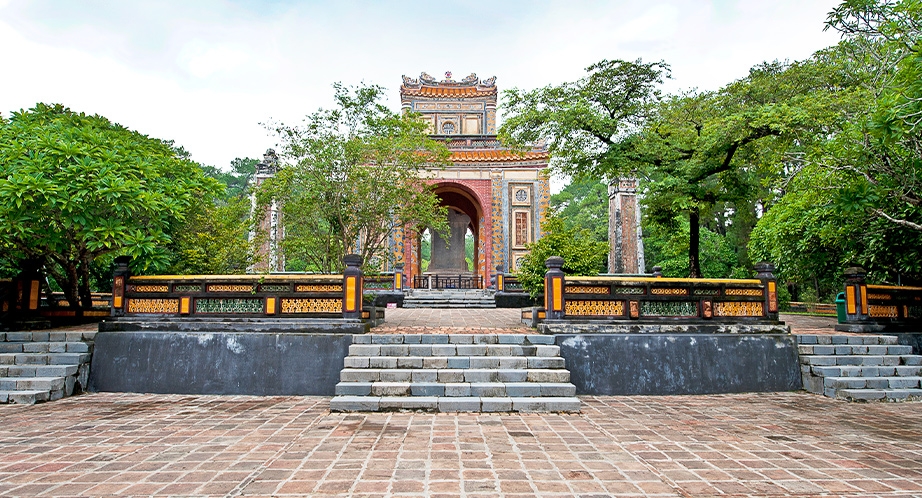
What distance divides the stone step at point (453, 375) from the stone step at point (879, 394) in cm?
404

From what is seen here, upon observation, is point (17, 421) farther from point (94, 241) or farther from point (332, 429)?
point (332, 429)

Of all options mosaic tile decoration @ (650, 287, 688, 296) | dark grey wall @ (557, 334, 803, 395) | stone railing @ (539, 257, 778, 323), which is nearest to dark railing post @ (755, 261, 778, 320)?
stone railing @ (539, 257, 778, 323)

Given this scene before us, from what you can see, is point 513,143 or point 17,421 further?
point 513,143

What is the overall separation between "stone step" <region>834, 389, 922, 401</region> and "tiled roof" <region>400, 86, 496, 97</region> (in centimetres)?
2216

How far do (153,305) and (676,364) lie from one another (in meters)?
7.95

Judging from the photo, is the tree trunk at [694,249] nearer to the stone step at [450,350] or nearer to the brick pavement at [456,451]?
the brick pavement at [456,451]

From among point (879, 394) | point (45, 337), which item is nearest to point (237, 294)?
point (45, 337)

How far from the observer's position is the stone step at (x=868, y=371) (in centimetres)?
757

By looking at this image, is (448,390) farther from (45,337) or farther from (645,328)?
(45,337)

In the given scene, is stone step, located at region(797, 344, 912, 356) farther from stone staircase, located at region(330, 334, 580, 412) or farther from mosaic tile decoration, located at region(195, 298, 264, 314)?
mosaic tile decoration, located at region(195, 298, 264, 314)

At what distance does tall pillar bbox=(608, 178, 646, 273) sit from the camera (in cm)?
2408

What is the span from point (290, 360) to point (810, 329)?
9761mm

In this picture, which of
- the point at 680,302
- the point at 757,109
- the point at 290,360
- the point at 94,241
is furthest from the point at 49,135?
the point at 757,109

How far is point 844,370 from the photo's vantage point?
7594 millimetres
